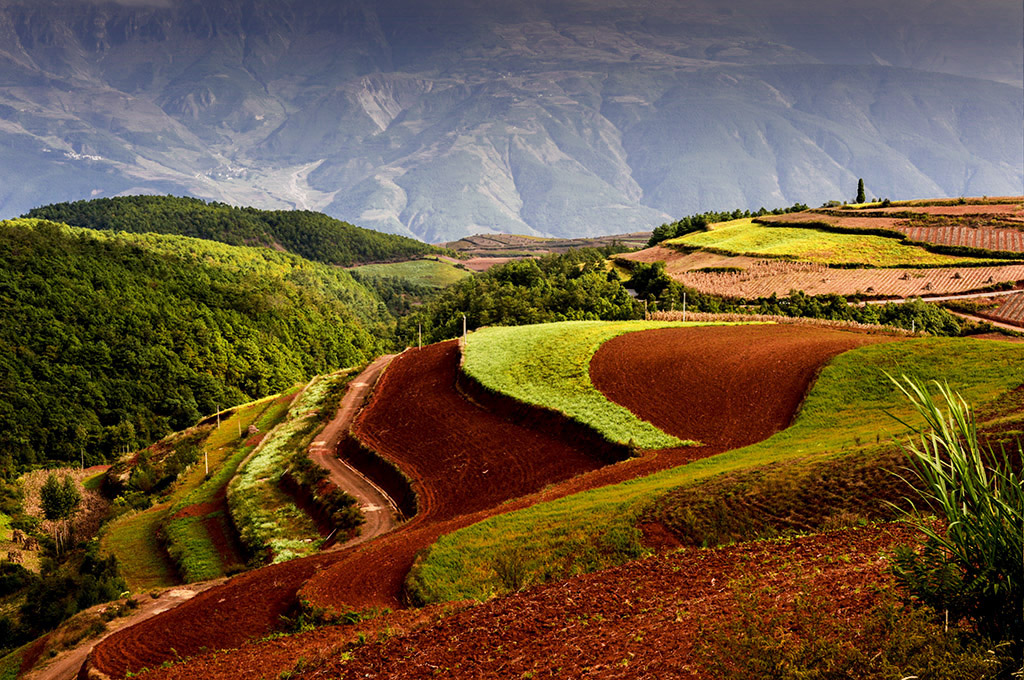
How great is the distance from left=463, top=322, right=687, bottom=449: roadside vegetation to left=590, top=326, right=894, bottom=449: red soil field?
1.03 metres

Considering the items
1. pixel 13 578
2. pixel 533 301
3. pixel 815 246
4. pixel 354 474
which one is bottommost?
pixel 13 578

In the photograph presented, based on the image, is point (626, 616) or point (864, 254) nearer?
point (626, 616)

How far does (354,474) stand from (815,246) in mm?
75838

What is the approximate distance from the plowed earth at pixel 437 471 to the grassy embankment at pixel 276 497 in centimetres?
511

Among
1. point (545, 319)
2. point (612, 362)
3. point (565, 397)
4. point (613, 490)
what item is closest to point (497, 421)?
point (565, 397)

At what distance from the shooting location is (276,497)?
4475cm

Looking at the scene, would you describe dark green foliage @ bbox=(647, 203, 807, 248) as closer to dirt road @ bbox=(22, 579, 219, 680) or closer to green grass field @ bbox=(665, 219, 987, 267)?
green grass field @ bbox=(665, 219, 987, 267)

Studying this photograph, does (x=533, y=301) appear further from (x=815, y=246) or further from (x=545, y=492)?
(x=545, y=492)

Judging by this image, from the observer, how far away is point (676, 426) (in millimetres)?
38250

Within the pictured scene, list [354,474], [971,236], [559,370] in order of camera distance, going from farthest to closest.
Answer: [971,236] < [559,370] < [354,474]

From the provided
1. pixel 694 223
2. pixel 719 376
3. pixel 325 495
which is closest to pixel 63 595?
pixel 325 495

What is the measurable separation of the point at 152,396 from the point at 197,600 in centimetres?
8516

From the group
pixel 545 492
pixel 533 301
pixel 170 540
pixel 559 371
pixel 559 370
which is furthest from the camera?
pixel 533 301

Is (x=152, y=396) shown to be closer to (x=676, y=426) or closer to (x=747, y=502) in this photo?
(x=676, y=426)
